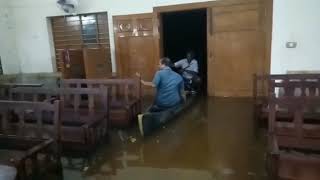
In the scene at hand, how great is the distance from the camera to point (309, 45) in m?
5.27

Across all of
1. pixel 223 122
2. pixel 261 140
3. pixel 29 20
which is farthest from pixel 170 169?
pixel 29 20

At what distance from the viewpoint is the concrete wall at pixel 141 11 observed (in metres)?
5.23

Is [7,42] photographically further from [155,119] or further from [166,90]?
[155,119]

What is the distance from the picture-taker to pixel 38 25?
716cm

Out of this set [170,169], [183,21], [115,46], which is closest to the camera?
[170,169]

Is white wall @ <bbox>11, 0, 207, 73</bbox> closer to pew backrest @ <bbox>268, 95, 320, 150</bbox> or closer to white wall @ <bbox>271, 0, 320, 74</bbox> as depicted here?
white wall @ <bbox>271, 0, 320, 74</bbox>

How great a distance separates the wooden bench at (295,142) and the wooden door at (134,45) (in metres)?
3.90

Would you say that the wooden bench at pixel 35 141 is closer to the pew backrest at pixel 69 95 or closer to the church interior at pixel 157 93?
the church interior at pixel 157 93

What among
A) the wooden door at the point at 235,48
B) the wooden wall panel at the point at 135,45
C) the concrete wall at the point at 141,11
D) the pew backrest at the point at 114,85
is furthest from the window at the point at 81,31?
the wooden door at the point at 235,48

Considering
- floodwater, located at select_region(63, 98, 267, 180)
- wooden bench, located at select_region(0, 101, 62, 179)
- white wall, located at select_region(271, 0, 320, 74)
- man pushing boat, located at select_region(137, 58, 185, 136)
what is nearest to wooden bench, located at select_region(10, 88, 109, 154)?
floodwater, located at select_region(63, 98, 267, 180)

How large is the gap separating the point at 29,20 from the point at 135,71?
10.4 ft

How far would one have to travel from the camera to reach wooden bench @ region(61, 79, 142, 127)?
4.37m

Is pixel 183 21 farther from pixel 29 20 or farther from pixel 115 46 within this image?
pixel 29 20

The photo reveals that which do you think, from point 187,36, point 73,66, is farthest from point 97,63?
point 187,36
